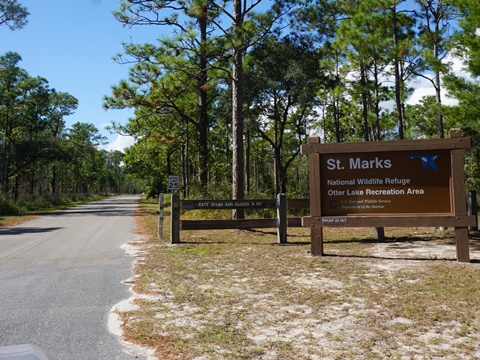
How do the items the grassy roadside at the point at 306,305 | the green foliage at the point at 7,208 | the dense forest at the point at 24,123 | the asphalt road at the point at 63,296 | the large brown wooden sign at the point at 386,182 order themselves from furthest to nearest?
the dense forest at the point at 24,123, the green foliage at the point at 7,208, the large brown wooden sign at the point at 386,182, the asphalt road at the point at 63,296, the grassy roadside at the point at 306,305

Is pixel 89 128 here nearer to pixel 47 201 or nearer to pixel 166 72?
pixel 47 201

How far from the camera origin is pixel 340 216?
853 cm

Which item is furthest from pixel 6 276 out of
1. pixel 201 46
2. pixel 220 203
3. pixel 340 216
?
pixel 201 46

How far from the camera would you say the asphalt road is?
3805 millimetres

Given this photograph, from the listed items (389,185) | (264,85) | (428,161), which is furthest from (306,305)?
(264,85)

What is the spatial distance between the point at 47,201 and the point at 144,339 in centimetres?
3472

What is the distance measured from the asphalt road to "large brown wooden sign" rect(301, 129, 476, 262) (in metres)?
4.51

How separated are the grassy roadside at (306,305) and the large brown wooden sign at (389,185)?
82 centimetres

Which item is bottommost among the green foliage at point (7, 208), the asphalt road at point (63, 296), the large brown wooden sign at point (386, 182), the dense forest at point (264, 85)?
the asphalt road at point (63, 296)

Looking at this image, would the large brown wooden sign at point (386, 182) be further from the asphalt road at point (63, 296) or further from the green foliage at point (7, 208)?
the green foliage at point (7, 208)

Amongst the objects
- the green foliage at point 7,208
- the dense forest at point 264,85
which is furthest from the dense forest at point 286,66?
the green foliage at point 7,208

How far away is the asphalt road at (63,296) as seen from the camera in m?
3.80

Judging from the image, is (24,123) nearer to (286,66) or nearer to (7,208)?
(7,208)

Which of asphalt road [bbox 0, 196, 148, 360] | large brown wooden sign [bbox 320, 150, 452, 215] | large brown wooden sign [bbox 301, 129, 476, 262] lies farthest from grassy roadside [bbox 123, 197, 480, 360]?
large brown wooden sign [bbox 320, 150, 452, 215]
